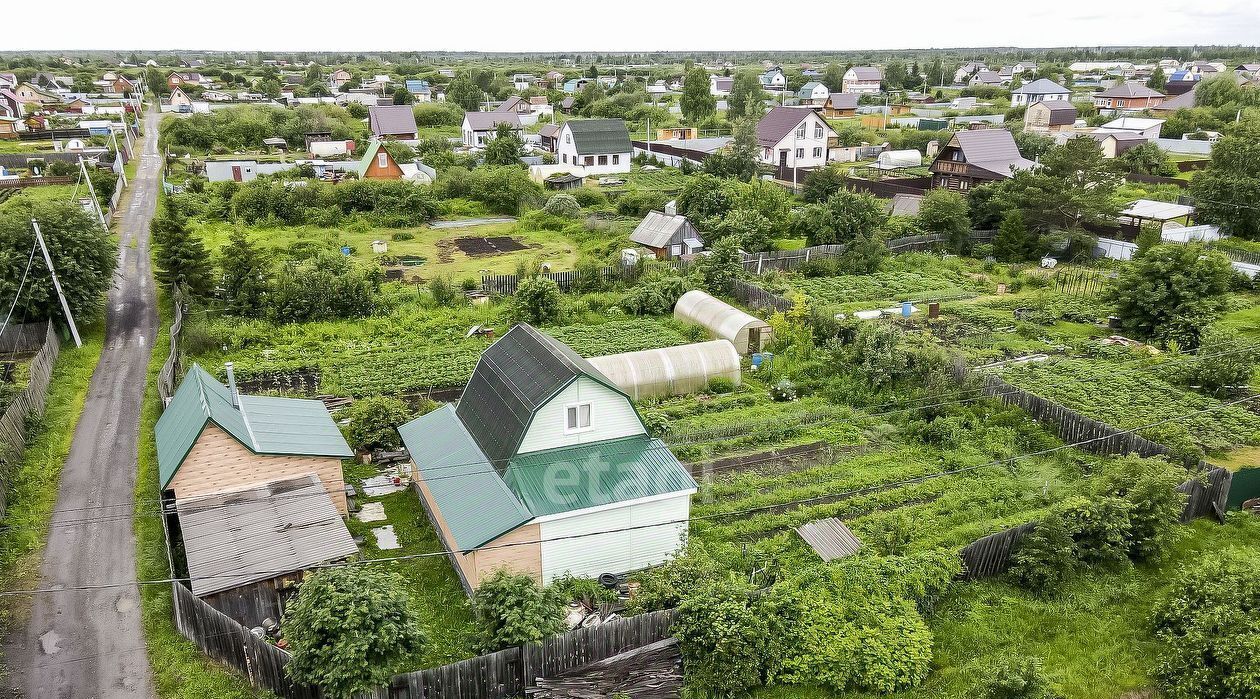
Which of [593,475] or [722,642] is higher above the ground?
[593,475]

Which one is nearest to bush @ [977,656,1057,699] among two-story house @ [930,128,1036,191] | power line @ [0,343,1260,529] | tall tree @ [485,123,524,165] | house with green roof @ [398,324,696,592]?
house with green roof @ [398,324,696,592]

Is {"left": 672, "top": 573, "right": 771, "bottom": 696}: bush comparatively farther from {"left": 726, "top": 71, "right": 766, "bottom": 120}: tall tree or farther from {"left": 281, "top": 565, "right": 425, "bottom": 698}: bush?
{"left": 726, "top": 71, "right": 766, "bottom": 120}: tall tree

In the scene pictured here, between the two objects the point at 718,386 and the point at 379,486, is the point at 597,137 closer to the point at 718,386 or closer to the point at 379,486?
the point at 718,386

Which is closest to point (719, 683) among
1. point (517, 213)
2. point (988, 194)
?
point (988, 194)

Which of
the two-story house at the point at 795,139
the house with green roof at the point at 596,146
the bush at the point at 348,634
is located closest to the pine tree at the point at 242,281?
the bush at the point at 348,634

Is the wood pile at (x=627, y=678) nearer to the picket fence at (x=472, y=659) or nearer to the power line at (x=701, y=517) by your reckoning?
the picket fence at (x=472, y=659)

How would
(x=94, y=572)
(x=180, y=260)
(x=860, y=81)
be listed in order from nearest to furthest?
(x=94, y=572), (x=180, y=260), (x=860, y=81)

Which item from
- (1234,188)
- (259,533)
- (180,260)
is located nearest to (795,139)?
(1234,188)

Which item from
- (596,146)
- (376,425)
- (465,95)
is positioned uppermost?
(465,95)
